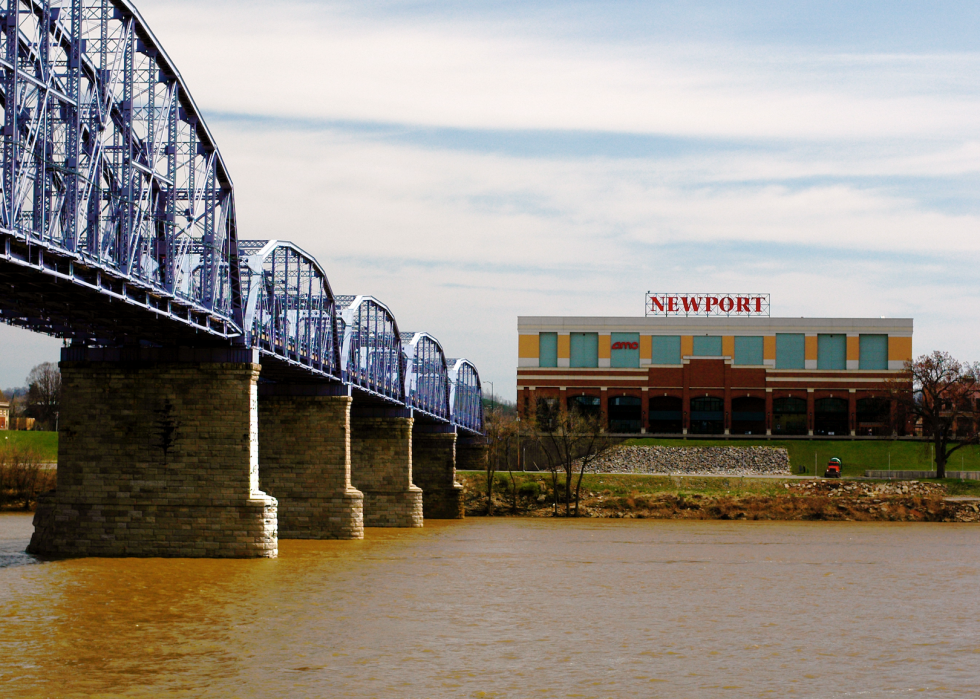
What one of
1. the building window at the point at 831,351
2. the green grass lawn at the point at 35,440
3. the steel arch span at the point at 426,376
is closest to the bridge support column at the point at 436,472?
the steel arch span at the point at 426,376

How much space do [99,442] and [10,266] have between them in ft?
48.4

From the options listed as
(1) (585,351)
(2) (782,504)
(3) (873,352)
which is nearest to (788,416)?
(3) (873,352)

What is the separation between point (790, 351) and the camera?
12369 cm

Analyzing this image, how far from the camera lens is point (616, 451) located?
4373 inches

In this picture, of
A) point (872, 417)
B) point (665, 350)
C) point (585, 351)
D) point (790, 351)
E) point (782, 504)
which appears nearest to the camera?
point (782, 504)

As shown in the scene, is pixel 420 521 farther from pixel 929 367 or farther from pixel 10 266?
pixel 929 367

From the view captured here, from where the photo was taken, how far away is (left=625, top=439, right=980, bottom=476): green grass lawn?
104625 mm

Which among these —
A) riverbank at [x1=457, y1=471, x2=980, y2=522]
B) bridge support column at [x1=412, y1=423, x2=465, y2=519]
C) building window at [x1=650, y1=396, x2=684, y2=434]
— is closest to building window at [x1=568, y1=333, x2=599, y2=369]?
building window at [x1=650, y1=396, x2=684, y2=434]

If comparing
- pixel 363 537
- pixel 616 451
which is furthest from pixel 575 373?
pixel 363 537

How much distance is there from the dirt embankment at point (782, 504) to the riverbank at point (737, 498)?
0.06 metres

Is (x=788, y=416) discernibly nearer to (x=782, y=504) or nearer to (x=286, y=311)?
(x=782, y=504)

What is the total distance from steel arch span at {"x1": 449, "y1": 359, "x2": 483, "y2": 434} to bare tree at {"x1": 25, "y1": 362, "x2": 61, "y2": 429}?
69914mm

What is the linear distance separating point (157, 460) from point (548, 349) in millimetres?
85521

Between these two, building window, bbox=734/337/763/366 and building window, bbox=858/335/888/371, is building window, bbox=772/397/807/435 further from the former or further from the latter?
building window, bbox=858/335/888/371
